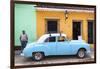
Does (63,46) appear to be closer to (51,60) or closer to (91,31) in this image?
(51,60)

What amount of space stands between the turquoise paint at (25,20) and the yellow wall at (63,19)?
0.06 meters

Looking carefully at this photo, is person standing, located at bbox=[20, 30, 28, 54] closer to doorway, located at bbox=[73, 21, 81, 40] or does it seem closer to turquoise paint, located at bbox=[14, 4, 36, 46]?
turquoise paint, located at bbox=[14, 4, 36, 46]

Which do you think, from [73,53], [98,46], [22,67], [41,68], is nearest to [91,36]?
[98,46]

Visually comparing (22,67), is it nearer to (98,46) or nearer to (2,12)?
(2,12)

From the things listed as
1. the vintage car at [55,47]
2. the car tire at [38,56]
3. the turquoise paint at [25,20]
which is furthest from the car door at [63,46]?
the turquoise paint at [25,20]

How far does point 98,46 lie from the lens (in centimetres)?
265

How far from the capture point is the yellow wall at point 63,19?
2.40 meters

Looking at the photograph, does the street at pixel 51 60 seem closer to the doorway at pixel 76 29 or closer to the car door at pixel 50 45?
the car door at pixel 50 45

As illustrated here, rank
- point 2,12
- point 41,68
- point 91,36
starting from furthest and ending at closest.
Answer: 1. point 91,36
2. point 41,68
3. point 2,12

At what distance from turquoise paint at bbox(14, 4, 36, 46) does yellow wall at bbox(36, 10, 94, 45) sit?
6 centimetres

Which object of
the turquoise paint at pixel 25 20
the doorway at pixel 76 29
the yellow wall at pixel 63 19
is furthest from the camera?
the doorway at pixel 76 29

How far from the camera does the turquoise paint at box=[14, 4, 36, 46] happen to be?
2.29 meters

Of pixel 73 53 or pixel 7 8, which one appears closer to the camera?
pixel 7 8

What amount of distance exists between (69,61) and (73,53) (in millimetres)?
113
